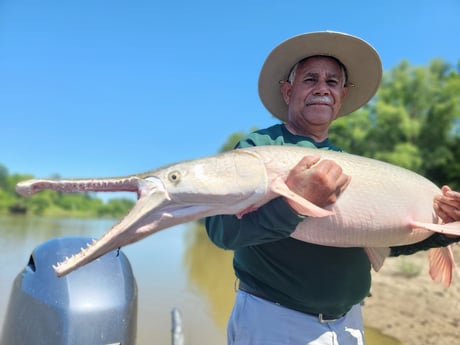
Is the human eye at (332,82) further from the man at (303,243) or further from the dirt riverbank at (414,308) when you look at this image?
the dirt riverbank at (414,308)

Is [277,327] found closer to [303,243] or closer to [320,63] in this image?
[303,243]

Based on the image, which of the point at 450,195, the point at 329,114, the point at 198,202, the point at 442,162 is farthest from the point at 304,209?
the point at 442,162

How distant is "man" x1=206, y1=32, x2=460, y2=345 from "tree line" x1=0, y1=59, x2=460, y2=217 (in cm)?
2171

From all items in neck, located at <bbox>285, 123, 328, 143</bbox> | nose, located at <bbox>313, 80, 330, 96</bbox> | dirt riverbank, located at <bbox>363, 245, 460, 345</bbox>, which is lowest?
dirt riverbank, located at <bbox>363, 245, 460, 345</bbox>

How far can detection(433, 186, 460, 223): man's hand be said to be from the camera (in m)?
2.39

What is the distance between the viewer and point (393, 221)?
225 centimetres

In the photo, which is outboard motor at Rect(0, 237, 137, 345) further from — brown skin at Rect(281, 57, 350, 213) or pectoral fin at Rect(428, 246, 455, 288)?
pectoral fin at Rect(428, 246, 455, 288)

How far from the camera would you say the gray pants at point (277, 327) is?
205 cm

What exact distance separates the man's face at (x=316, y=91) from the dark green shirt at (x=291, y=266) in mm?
252

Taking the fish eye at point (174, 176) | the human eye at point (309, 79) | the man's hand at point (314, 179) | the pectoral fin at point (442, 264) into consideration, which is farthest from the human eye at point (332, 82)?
the pectoral fin at point (442, 264)

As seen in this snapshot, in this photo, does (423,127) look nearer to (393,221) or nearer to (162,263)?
(162,263)

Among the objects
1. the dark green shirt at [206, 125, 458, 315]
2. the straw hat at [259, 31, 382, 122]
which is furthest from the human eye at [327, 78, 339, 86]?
the dark green shirt at [206, 125, 458, 315]

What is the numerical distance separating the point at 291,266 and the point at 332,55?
160cm

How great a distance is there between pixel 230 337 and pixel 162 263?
44.5 feet
